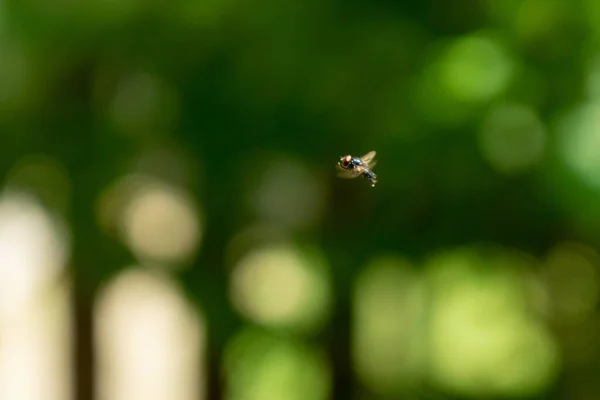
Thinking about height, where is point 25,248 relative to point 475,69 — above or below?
below

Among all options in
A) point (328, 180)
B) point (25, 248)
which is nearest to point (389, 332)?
point (328, 180)

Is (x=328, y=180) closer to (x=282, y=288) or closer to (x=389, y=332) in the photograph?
(x=282, y=288)

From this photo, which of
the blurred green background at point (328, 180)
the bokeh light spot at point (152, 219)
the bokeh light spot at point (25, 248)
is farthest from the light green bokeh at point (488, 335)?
the bokeh light spot at point (25, 248)

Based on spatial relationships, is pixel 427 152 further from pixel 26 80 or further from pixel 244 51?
pixel 26 80

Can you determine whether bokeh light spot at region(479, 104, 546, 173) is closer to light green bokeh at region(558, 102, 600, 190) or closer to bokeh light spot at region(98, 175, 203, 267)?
light green bokeh at region(558, 102, 600, 190)

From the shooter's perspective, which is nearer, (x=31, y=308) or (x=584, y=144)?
(x=584, y=144)

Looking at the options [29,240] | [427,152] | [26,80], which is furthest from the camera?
[29,240]

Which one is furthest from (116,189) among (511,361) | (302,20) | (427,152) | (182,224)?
(511,361)
